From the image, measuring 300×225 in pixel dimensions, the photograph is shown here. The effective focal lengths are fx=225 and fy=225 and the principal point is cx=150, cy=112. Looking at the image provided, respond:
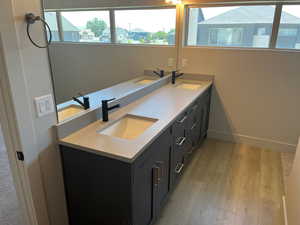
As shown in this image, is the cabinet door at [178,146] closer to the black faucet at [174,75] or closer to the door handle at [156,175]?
the door handle at [156,175]

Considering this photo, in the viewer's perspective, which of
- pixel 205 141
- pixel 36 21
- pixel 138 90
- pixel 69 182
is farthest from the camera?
pixel 205 141

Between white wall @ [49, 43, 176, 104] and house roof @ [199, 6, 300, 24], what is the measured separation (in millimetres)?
753

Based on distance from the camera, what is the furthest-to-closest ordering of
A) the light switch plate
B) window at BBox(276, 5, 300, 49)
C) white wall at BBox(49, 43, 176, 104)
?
window at BBox(276, 5, 300, 49)
white wall at BBox(49, 43, 176, 104)
the light switch plate

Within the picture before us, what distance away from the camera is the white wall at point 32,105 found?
3.84ft

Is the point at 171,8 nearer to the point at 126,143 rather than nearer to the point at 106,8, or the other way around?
the point at 106,8

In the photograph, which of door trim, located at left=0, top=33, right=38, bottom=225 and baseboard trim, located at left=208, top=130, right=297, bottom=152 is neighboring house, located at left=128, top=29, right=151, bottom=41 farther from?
baseboard trim, located at left=208, top=130, right=297, bottom=152

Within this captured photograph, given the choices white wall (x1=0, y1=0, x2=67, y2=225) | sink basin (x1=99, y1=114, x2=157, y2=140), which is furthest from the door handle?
white wall (x1=0, y1=0, x2=67, y2=225)

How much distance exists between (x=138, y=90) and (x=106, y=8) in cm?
88

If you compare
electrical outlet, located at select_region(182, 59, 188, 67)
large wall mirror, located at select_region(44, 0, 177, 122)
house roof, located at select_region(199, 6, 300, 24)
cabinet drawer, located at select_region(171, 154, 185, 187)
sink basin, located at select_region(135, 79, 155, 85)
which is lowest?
cabinet drawer, located at select_region(171, 154, 185, 187)

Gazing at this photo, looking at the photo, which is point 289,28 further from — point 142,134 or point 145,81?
point 142,134

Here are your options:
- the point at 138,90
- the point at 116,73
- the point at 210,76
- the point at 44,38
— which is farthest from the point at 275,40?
the point at 44,38

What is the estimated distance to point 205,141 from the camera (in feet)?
11.5

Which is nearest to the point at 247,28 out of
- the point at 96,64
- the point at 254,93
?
the point at 254,93

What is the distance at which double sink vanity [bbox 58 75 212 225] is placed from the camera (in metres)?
1.43
